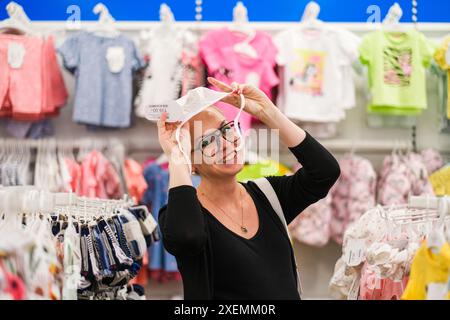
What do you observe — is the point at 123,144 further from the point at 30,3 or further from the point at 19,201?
the point at 19,201

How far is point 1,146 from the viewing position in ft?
10.6

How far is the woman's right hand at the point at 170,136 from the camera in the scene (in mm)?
1472

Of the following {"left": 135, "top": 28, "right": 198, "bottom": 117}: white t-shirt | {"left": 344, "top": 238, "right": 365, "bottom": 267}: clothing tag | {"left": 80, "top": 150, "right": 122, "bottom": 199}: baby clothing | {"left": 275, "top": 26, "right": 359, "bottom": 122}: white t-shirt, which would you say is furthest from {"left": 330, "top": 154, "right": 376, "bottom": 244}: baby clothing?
{"left": 344, "top": 238, "right": 365, "bottom": 267}: clothing tag

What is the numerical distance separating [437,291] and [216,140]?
2.07 feet

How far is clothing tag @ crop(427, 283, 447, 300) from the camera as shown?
1283 millimetres

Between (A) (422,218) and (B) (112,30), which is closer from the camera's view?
(A) (422,218)

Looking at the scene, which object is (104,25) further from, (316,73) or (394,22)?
(394,22)

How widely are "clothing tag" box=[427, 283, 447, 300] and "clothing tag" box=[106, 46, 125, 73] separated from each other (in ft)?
7.58

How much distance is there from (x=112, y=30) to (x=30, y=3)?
462mm

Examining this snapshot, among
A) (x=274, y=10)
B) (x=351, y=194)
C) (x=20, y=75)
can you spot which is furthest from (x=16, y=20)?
(x=351, y=194)

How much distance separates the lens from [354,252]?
6.35 ft

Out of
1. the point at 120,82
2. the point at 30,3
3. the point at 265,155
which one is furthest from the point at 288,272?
the point at 30,3
